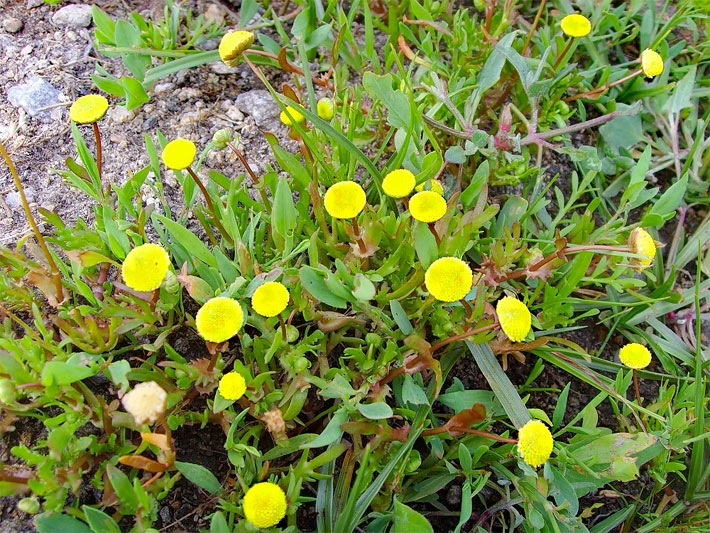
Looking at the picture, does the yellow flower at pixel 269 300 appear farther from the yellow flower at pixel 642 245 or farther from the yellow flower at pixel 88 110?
the yellow flower at pixel 642 245

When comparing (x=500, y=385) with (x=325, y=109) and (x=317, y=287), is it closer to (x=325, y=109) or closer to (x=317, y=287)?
(x=317, y=287)

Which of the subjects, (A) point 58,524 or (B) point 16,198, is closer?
(A) point 58,524

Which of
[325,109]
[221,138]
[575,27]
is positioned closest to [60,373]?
[221,138]

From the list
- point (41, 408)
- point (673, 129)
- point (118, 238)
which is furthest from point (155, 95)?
point (673, 129)

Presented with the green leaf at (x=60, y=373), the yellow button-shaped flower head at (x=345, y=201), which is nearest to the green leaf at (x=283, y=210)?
the yellow button-shaped flower head at (x=345, y=201)

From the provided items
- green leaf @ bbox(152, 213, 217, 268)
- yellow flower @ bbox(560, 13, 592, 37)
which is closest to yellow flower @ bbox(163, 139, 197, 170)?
green leaf @ bbox(152, 213, 217, 268)

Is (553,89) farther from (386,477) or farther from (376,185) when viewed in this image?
(386,477)
